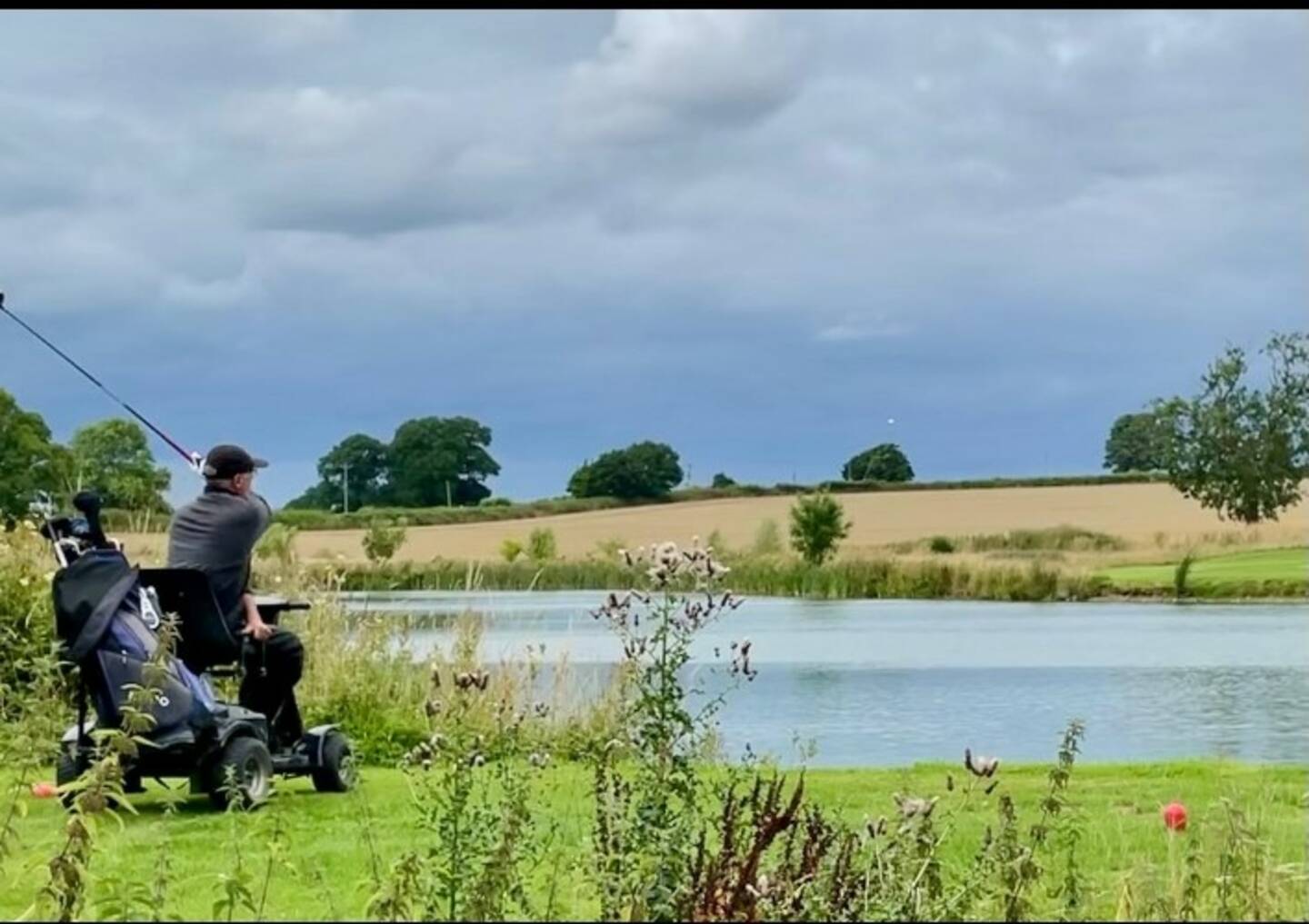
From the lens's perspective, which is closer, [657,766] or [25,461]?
[657,766]

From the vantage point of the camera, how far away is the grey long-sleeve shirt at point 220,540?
8430 mm

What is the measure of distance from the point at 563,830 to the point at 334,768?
2.99 meters

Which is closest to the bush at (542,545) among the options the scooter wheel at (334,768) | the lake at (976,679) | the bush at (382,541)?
the lake at (976,679)

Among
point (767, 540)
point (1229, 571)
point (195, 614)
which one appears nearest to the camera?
point (195, 614)

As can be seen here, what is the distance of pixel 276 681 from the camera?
29.8 feet

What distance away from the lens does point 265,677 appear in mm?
9055

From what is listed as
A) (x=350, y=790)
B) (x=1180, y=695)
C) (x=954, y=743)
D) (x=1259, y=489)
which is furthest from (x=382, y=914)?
(x=1259, y=489)

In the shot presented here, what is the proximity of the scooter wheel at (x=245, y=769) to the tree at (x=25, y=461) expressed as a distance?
20.1 feet

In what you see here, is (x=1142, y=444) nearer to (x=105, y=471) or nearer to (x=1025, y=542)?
(x=1025, y=542)

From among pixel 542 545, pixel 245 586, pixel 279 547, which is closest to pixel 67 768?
pixel 245 586

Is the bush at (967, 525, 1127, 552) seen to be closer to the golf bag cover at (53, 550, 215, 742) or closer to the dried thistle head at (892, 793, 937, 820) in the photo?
the golf bag cover at (53, 550, 215, 742)

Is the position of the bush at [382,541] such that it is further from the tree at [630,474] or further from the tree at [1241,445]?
the tree at [1241,445]

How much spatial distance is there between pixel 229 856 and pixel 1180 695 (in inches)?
506

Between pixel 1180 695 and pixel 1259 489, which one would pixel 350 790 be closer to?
pixel 1180 695
